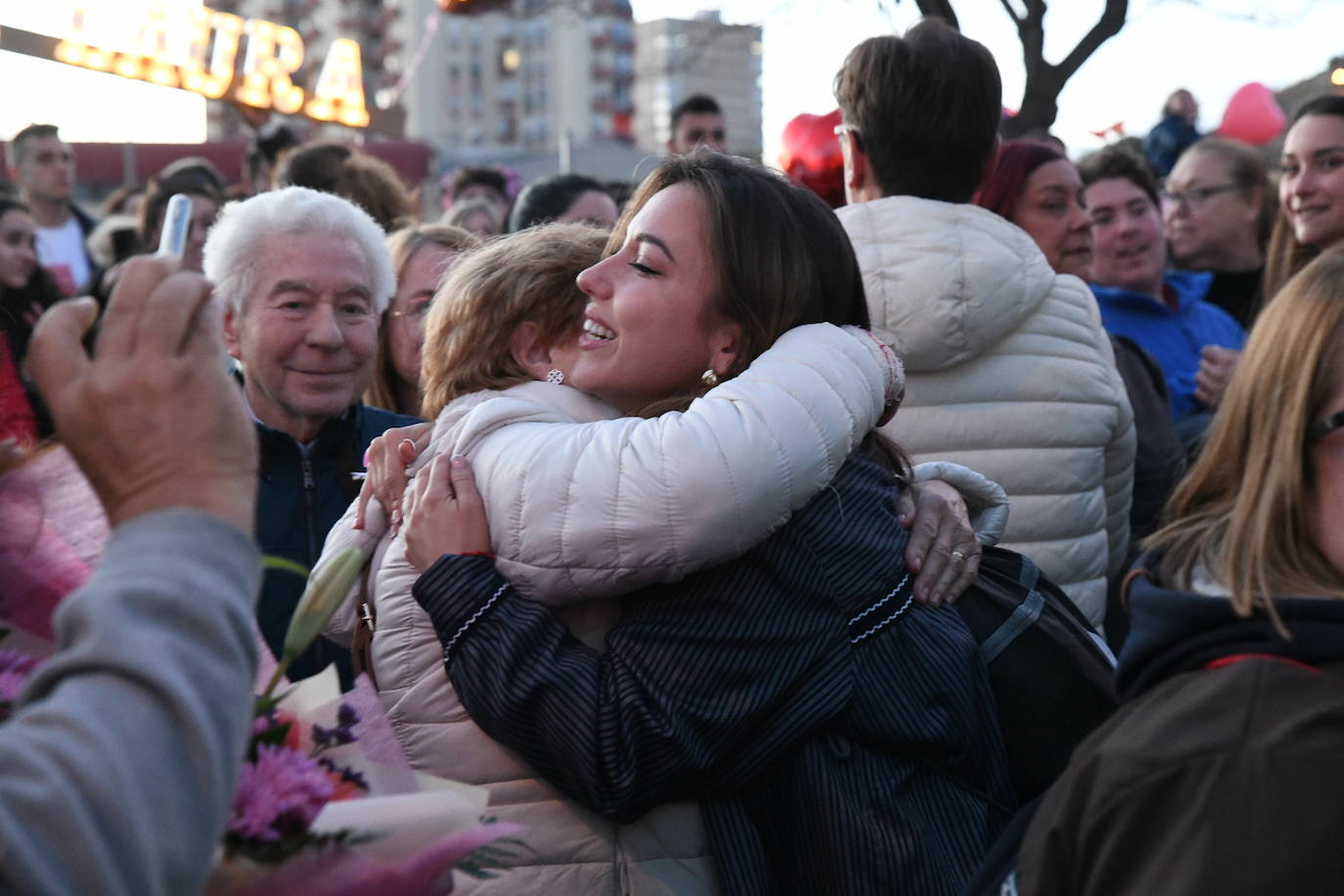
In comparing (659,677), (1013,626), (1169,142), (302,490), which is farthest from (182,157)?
(659,677)

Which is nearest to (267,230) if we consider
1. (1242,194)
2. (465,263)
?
(465,263)

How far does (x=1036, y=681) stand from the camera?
2.21 metres

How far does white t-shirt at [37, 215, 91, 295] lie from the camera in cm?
781

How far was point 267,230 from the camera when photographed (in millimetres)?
3326

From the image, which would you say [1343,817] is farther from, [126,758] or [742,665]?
[126,758]

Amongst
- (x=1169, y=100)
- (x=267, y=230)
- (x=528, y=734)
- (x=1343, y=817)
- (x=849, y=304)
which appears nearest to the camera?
(x=1343, y=817)

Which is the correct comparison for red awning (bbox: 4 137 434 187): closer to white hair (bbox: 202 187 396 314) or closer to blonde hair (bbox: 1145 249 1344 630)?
white hair (bbox: 202 187 396 314)

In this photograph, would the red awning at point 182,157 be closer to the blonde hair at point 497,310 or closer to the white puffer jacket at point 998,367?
the white puffer jacket at point 998,367

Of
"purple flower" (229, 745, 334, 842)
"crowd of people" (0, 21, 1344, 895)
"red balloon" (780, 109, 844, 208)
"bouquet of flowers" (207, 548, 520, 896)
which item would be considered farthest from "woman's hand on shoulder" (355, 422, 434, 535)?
"red balloon" (780, 109, 844, 208)

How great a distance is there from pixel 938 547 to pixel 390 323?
235cm

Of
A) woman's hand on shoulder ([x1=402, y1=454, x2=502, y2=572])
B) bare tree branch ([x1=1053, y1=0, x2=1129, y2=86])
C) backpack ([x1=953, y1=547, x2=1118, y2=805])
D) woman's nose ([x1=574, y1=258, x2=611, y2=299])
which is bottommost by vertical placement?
backpack ([x1=953, y1=547, x2=1118, y2=805])

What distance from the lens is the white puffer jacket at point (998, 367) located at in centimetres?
299

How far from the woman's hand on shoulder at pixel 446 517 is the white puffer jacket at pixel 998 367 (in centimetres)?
121

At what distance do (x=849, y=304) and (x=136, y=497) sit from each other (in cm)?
138
